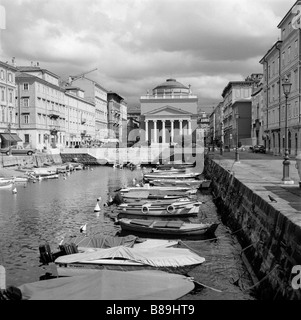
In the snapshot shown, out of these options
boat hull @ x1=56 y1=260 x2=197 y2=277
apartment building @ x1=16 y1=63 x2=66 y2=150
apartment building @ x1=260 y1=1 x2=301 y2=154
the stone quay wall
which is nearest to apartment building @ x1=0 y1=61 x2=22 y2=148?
apartment building @ x1=16 y1=63 x2=66 y2=150

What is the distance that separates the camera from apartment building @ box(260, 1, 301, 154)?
165 feet

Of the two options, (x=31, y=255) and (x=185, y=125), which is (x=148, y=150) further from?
(x=31, y=255)

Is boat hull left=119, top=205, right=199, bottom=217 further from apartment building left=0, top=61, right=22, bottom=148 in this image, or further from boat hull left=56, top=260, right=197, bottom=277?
apartment building left=0, top=61, right=22, bottom=148

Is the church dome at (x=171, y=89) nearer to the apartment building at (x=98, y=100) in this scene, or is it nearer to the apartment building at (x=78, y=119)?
the apartment building at (x=98, y=100)

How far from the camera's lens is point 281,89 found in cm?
5778

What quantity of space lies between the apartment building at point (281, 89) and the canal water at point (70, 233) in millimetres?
16846

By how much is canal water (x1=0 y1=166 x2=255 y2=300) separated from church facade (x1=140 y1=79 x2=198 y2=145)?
82715 mm

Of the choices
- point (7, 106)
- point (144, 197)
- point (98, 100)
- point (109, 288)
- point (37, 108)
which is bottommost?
point (144, 197)

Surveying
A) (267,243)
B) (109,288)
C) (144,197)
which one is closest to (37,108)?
(144,197)

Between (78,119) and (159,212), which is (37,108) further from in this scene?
(159,212)

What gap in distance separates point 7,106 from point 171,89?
82493mm
